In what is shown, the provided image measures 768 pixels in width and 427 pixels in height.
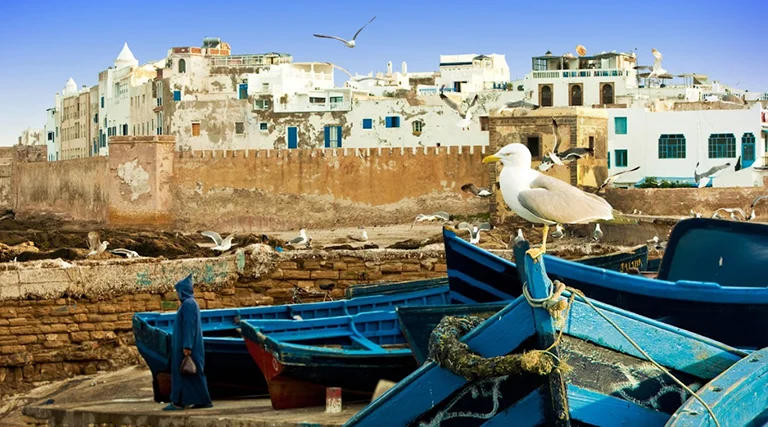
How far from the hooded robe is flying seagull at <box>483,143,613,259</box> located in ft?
10.4

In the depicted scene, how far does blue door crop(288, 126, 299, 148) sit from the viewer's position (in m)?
40.9

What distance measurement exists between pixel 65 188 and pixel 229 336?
112 feet

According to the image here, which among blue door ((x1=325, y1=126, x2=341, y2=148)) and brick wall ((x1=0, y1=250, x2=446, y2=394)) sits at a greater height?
blue door ((x1=325, y1=126, x2=341, y2=148))

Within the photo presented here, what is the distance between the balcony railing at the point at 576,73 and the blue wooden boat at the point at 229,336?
28749mm

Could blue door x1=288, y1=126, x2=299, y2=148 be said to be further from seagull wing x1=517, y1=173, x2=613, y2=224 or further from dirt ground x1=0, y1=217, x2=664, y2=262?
seagull wing x1=517, y1=173, x2=613, y2=224

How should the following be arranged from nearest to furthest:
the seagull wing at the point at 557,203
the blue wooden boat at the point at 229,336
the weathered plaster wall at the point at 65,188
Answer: the seagull wing at the point at 557,203 → the blue wooden boat at the point at 229,336 → the weathered plaster wall at the point at 65,188

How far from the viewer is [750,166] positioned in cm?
3194

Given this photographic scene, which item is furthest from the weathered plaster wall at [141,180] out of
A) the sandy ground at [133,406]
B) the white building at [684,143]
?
the sandy ground at [133,406]

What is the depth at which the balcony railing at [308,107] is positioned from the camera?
4031cm

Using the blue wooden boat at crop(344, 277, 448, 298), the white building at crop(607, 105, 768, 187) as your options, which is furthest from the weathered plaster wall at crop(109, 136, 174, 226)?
the blue wooden boat at crop(344, 277, 448, 298)

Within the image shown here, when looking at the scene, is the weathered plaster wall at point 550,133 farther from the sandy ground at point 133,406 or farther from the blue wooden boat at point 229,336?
the sandy ground at point 133,406

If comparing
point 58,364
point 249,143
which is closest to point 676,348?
point 58,364

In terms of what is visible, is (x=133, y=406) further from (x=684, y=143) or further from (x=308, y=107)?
(x=308, y=107)

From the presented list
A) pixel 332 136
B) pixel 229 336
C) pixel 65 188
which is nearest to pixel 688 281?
pixel 229 336
